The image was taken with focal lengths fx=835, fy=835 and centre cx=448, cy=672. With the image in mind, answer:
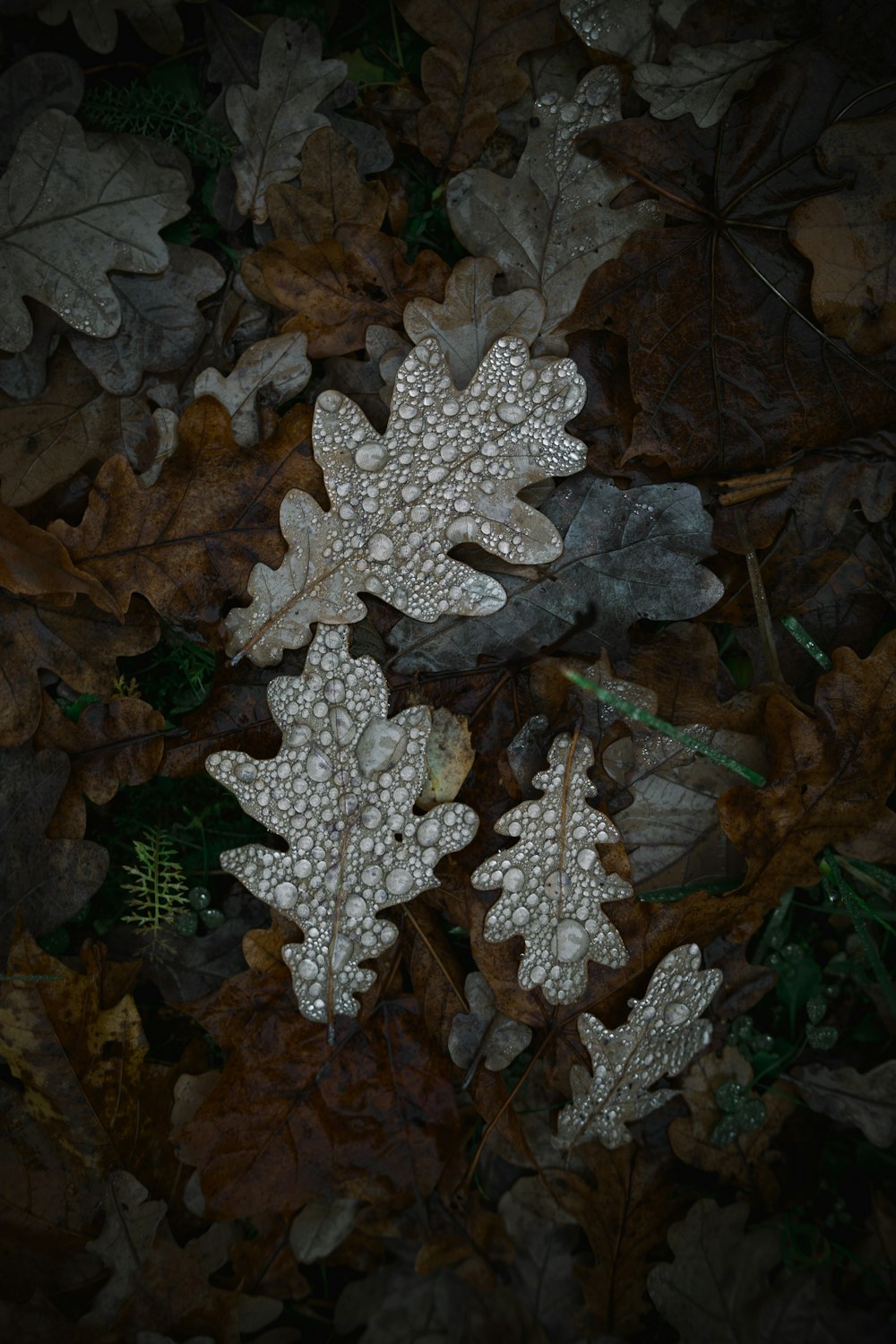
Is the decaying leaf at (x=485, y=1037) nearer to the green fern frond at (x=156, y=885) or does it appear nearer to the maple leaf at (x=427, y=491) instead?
the green fern frond at (x=156, y=885)

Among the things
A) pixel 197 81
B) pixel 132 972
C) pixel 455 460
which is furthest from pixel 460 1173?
pixel 197 81

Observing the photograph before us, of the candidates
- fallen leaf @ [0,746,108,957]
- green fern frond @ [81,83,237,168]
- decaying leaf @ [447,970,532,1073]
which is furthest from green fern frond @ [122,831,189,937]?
green fern frond @ [81,83,237,168]

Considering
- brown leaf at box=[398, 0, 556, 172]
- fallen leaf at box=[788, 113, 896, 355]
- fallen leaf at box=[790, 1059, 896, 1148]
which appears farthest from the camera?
fallen leaf at box=[790, 1059, 896, 1148]

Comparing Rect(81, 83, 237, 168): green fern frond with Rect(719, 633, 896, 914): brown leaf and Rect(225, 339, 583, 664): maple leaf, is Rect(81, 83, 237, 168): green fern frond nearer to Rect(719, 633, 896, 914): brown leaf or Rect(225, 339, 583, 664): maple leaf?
Rect(225, 339, 583, 664): maple leaf

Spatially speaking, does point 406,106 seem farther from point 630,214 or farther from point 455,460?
point 455,460

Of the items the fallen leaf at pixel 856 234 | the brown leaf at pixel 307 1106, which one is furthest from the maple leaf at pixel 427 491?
the brown leaf at pixel 307 1106

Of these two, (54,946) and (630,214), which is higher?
(630,214)
